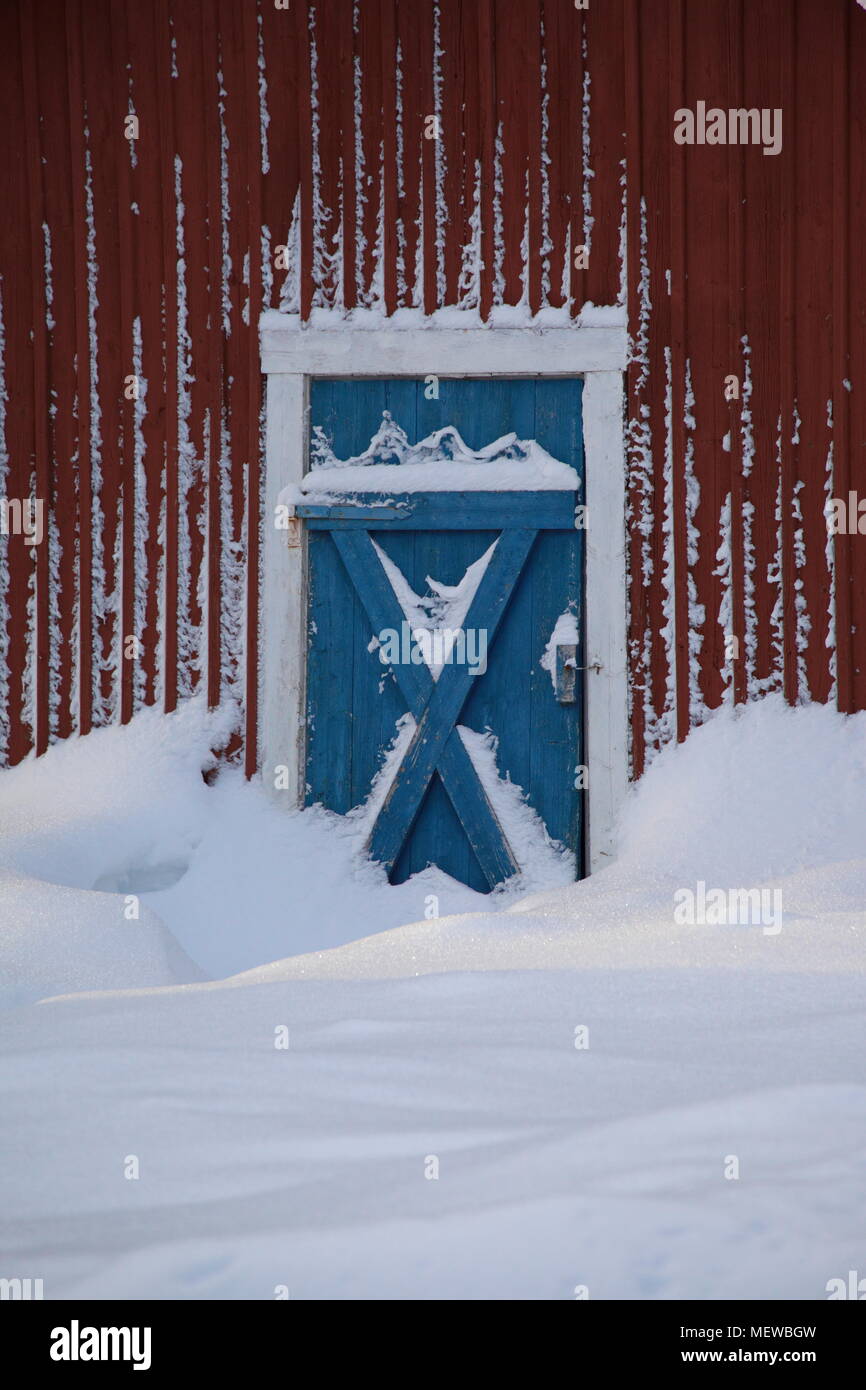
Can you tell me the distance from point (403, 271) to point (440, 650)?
1.91 m

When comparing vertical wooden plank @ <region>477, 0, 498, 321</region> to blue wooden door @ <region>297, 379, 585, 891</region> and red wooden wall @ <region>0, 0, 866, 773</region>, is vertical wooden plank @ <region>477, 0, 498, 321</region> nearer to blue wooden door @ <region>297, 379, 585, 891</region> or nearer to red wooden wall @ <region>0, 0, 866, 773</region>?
red wooden wall @ <region>0, 0, 866, 773</region>

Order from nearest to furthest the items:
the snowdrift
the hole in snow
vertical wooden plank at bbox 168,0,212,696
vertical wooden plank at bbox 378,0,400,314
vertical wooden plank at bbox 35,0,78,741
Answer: the snowdrift, the hole in snow, vertical wooden plank at bbox 378,0,400,314, vertical wooden plank at bbox 168,0,212,696, vertical wooden plank at bbox 35,0,78,741

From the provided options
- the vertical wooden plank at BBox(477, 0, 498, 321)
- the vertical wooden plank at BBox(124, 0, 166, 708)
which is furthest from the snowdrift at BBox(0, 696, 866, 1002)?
the vertical wooden plank at BBox(477, 0, 498, 321)

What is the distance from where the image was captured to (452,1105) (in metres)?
2.00

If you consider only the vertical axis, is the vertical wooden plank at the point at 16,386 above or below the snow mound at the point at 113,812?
above

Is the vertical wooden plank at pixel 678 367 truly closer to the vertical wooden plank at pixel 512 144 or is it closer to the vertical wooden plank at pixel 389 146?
the vertical wooden plank at pixel 512 144

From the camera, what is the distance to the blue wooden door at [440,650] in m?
5.76

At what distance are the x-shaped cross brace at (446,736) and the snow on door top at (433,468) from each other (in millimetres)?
284

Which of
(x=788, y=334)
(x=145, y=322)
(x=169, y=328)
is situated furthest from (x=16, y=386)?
(x=788, y=334)

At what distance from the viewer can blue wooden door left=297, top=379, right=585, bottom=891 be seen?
5.76 metres

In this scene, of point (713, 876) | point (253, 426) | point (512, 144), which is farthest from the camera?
point (253, 426)

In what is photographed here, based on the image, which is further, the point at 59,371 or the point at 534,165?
the point at 59,371

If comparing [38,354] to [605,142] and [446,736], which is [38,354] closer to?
[446,736]

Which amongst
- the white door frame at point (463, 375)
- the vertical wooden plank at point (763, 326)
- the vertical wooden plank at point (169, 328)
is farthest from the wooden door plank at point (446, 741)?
the vertical wooden plank at point (763, 326)
